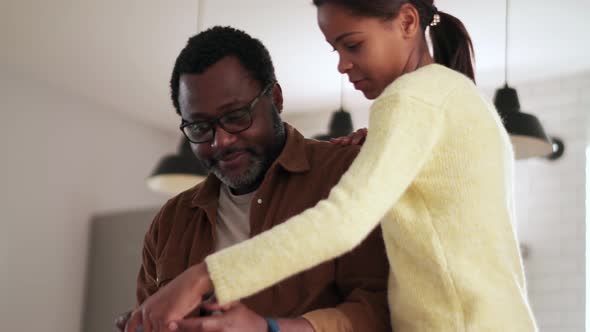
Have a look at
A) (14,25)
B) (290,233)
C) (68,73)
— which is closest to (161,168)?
(14,25)

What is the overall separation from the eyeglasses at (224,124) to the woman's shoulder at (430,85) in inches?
16.2

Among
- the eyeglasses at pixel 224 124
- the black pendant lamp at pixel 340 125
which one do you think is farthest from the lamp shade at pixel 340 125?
the eyeglasses at pixel 224 124

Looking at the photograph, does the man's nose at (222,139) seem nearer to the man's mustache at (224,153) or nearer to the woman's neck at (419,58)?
the man's mustache at (224,153)

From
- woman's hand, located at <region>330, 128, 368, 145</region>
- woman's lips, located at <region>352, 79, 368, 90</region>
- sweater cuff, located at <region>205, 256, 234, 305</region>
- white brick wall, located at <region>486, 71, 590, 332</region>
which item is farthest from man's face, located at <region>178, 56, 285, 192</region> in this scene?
white brick wall, located at <region>486, 71, 590, 332</region>

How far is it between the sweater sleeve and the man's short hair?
1.74 ft

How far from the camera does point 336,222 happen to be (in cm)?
85

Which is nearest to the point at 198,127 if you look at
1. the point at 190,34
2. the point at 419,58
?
the point at 419,58

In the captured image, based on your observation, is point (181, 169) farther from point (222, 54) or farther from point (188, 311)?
point (188, 311)

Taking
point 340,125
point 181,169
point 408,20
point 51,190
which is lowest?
point 51,190

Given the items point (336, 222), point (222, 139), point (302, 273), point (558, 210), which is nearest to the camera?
point (336, 222)

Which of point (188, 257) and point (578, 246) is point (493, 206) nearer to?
point (188, 257)

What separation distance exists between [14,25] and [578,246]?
3.45 m

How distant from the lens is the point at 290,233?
2.77ft

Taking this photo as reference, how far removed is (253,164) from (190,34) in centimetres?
326
